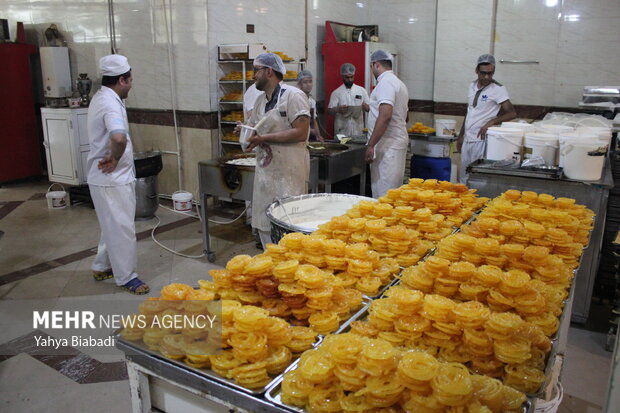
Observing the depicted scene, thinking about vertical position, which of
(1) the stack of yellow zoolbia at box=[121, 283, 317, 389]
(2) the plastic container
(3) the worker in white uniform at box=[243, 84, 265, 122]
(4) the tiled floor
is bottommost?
(4) the tiled floor

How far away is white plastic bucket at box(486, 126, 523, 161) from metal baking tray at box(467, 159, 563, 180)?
0.34ft

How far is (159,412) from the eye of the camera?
1773 mm

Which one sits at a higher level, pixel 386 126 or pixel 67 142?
pixel 386 126

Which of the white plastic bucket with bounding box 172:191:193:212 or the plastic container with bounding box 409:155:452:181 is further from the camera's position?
the white plastic bucket with bounding box 172:191:193:212

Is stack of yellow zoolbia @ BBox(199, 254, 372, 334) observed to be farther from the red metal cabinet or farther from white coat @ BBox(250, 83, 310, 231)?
the red metal cabinet

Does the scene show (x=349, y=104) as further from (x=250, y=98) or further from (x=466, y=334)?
(x=466, y=334)

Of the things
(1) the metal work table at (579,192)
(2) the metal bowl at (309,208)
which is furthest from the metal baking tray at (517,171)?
(2) the metal bowl at (309,208)

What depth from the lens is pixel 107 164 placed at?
3.71m

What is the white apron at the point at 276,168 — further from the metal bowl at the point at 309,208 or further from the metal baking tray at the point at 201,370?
the metal baking tray at the point at 201,370

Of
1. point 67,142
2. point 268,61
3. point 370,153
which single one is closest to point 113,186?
point 268,61

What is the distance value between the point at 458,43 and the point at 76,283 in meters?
6.54

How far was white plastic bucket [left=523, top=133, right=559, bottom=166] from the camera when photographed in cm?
374

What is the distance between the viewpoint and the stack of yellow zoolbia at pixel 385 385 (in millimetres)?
1297

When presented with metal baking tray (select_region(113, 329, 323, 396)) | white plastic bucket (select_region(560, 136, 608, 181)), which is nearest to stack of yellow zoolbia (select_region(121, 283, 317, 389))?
metal baking tray (select_region(113, 329, 323, 396))
